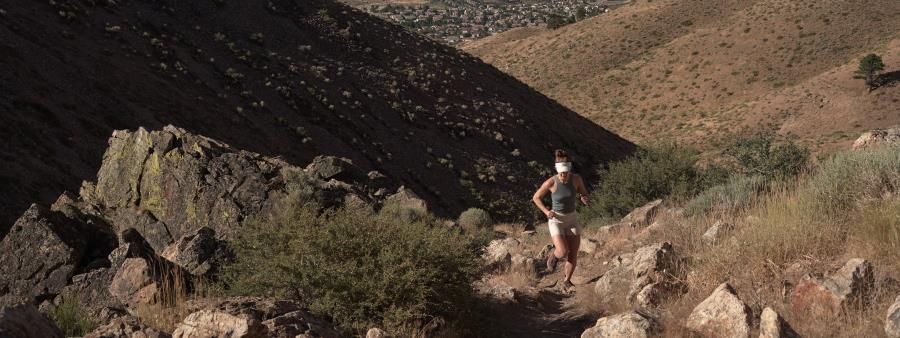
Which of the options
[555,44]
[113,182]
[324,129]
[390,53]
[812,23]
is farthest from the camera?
[555,44]

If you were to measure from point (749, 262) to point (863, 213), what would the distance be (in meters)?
1.14

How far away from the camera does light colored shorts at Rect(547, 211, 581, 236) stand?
28.0 ft

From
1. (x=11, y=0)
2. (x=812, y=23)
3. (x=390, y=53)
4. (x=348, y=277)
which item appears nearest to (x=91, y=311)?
(x=348, y=277)

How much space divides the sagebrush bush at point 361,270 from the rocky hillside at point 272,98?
371 inches

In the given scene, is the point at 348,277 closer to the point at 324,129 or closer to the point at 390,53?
the point at 324,129

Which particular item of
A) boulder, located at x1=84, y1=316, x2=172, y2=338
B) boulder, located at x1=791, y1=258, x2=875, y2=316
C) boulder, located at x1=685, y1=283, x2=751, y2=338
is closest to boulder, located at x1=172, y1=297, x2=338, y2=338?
boulder, located at x1=84, y1=316, x2=172, y2=338

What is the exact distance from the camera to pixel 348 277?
6.33 metres

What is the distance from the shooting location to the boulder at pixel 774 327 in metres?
4.89

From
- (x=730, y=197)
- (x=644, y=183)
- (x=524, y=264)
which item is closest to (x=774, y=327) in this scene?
(x=730, y=197)

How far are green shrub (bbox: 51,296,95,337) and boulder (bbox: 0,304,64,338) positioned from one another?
1.39 metres

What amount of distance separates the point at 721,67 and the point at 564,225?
54.6 meters

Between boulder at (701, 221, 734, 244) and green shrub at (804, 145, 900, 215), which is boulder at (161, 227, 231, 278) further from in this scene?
green shrub at (804, 145, 900, 215)

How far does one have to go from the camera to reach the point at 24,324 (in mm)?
4051

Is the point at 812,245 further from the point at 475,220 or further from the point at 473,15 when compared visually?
the point at 473,15
